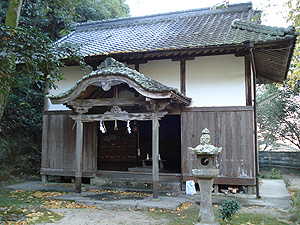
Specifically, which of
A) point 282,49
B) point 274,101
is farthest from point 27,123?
point 274,101

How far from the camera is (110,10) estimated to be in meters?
22.6

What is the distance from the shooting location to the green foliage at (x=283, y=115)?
18.1 metres

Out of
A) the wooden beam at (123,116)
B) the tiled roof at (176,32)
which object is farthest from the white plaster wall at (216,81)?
the wooden beam at (123,116)

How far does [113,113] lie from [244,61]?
4.99 metres

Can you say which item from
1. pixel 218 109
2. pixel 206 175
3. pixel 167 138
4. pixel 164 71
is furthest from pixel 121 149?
pixel 206 175

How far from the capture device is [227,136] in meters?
9.55

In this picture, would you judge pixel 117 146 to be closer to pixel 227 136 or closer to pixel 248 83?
pixel 227 136

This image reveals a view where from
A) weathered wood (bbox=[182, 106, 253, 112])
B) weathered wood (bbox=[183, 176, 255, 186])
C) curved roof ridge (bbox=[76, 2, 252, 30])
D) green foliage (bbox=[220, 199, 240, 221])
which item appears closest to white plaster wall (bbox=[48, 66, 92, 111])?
curved roof ridge (bbox=[76, 2, 252, 30])

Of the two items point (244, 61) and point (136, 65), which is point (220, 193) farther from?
point (136, 65)

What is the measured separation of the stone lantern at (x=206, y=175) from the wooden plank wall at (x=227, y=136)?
10.7 ft

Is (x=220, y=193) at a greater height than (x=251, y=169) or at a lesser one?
lesser

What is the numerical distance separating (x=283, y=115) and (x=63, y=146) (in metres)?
14.5

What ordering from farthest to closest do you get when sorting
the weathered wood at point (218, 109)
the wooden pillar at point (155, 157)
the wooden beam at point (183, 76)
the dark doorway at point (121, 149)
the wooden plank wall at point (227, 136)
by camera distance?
the dark doorway at point (121, 149)
the wooden beam at point (183, 76)
the weathered wood at point (218, 109)
the wooden plank wall at point (227, 136)
the wooden pillar at point (155, 157)

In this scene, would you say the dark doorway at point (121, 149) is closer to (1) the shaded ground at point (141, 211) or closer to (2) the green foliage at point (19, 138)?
(2) the green foliage at point (19, 138)
